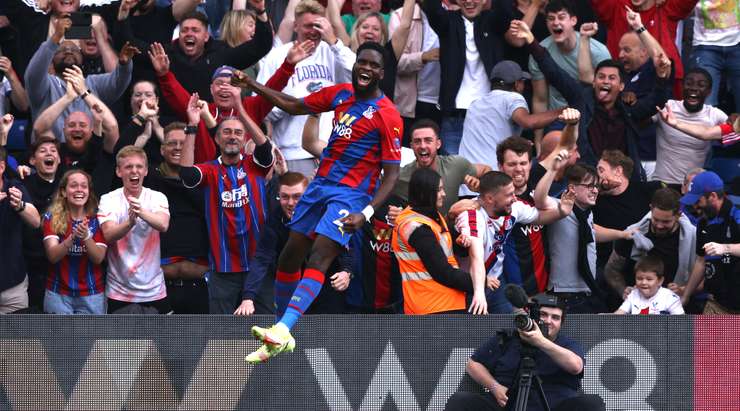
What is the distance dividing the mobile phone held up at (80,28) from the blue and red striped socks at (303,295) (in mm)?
4382

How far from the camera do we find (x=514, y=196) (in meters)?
12.4

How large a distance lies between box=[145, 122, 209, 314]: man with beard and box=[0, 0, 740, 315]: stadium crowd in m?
0.01

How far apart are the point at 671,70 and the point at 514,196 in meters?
3.59

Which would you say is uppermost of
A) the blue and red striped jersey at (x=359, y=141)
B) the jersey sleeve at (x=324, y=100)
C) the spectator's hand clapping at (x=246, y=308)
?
the jersey sleeve at (x=324, y=100)

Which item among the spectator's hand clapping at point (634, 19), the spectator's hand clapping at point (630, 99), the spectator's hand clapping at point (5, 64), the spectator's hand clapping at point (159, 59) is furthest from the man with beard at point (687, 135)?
the spectator's hand clapping at point (5, 64)

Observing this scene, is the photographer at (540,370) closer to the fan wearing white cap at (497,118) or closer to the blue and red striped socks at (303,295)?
the blue and red striped socks at (303,295)

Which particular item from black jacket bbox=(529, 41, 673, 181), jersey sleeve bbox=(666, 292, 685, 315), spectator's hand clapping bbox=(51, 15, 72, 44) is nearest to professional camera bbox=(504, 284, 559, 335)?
jersey sleeve bbox=(666, 292, 685, 315)

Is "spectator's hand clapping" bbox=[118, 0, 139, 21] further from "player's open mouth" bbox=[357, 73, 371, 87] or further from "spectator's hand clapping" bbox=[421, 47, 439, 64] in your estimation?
"player's open mouth" bbox=[357, 73, 371, 87]

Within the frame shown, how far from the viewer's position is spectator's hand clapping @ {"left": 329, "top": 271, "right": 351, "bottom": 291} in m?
12.1

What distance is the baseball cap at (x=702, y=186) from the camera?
12727 millimetres

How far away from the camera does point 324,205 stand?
38.4 ft

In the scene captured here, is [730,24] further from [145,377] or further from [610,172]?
[145,377]

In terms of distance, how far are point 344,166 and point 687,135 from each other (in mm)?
4297

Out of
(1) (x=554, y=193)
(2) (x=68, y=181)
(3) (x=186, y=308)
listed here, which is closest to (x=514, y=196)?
(1) (x=554, y=193)
